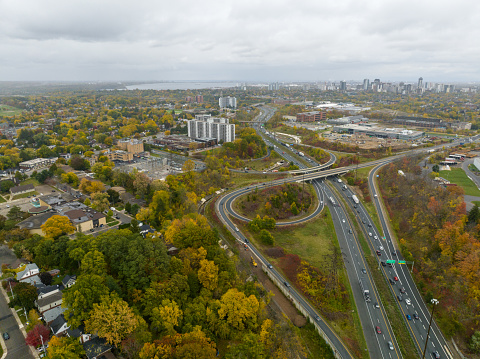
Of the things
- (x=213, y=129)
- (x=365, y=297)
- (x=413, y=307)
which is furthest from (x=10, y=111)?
(x=413, y=307)

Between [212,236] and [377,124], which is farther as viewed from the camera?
[377,124]

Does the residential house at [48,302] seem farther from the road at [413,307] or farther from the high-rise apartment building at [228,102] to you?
the high-rise apartment building at [228,102]

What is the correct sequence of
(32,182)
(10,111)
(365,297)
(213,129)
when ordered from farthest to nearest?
(10,111)
(213,129)
(32,182)
(365,297)

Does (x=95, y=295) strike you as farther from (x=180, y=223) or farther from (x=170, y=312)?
(x=180, y=223)

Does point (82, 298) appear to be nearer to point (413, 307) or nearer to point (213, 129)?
point (413, 307)

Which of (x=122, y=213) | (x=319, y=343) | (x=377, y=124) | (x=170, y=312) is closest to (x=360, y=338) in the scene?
(x=319, y=343)

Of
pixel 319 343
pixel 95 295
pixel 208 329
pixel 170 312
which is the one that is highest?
pixel 95 295

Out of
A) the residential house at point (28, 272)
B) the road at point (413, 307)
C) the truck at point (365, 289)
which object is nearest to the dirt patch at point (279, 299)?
the truck at point (365, 289)
